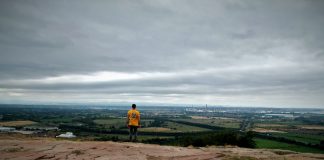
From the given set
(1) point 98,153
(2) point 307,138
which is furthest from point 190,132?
(1) point 98,153

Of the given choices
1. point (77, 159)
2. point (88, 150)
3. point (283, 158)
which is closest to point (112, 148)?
point (88, 150)

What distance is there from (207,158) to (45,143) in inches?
301

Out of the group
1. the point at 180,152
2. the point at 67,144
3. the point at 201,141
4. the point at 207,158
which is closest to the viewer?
the point at 207,158

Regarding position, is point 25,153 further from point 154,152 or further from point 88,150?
point 154,152

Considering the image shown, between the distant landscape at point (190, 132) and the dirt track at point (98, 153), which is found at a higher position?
the dirt track at point (98, 153)

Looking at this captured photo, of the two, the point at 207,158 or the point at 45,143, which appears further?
the point at 45,143

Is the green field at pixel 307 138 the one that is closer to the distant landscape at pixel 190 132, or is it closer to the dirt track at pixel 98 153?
the distant landscape at pixel 190 132

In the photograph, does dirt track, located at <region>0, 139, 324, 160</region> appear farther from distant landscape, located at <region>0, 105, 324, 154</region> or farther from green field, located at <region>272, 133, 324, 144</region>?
green field, located at <region>272, 133, 324, 144</region>

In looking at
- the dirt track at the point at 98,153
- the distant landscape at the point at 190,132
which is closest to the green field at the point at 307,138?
the distant landscape at the point at 190,132

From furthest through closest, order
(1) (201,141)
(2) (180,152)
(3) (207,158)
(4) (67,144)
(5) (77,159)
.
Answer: (1) (201,141) < (4) (67,144) < (2) (180,152) < (3) (207,158) < (5) (77,159)

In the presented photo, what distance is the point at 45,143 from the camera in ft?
40.9

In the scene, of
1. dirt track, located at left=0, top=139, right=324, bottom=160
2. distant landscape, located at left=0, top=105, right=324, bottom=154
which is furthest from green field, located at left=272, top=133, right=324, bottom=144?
dirt track, located at left=0, top=139, right=324, bottom=160

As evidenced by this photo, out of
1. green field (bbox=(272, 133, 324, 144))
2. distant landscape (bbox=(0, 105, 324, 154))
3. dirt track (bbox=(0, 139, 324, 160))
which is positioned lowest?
green field (bbox=(272, 133, 324, 144))

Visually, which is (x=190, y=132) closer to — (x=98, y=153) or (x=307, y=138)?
(x=307, y=138)
